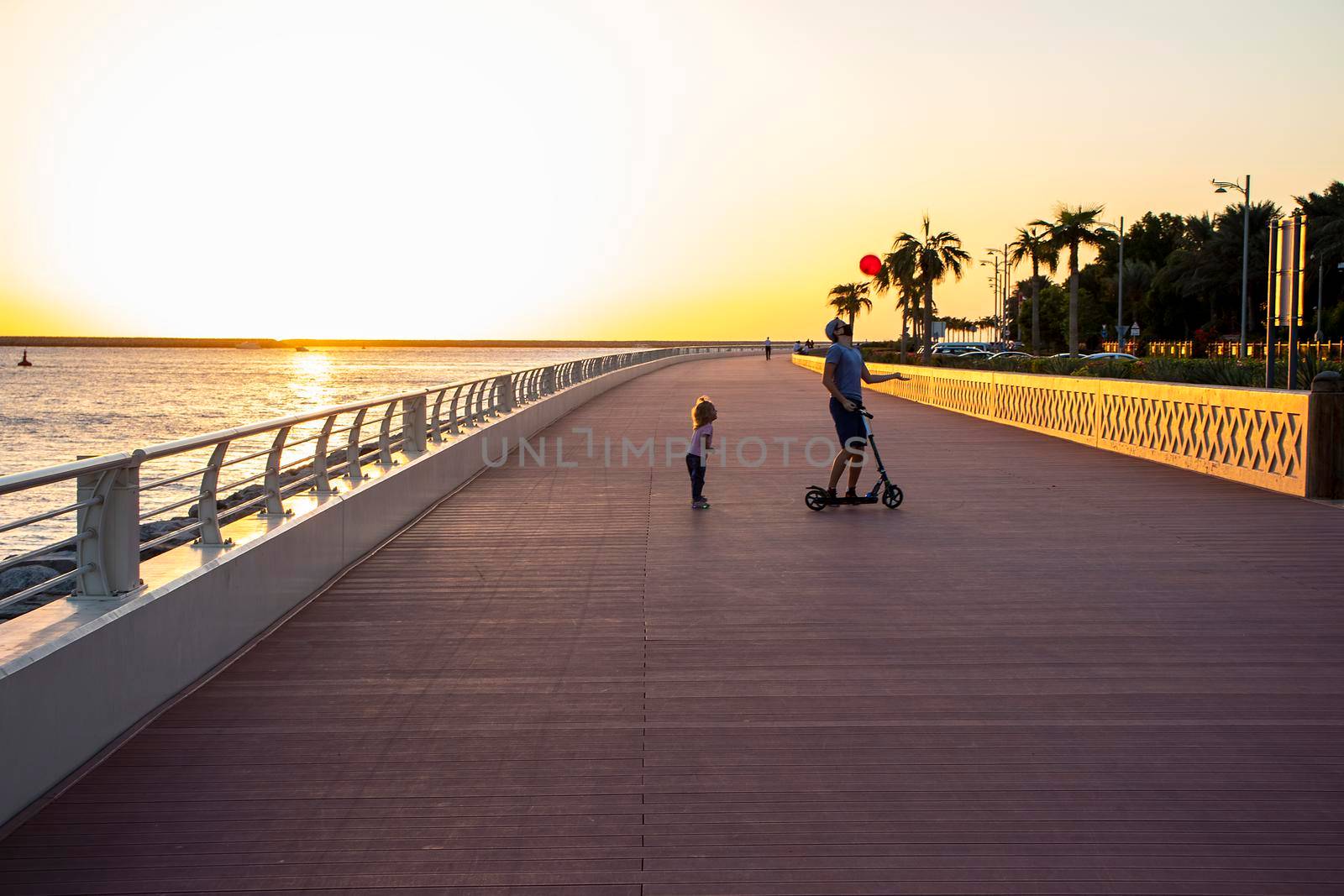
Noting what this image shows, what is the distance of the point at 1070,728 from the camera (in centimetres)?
529

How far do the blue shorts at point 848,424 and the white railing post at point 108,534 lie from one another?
23.5ft

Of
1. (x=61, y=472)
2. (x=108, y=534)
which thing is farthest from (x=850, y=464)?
(x=61, y=472)

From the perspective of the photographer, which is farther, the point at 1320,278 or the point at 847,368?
the point at 1320,278

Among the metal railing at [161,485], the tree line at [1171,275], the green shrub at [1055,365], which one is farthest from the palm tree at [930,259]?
the metal railing at [161,485]

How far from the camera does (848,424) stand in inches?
466

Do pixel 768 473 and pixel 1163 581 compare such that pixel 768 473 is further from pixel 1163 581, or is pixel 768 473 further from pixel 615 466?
pixel 1163 581

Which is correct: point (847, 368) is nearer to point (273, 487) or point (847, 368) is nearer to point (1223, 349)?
point (273, 487)

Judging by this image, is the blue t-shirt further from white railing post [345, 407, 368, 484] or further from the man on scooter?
white railing post [345, 407, 368, 484]

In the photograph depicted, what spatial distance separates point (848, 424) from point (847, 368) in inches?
21.2

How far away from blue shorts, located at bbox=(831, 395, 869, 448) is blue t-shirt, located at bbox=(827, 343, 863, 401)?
0.37 feet

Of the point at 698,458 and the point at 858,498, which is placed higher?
the point at 698,458

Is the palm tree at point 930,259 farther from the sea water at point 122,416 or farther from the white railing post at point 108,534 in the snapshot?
the white railing post at point 108,534

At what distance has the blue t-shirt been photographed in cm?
1166

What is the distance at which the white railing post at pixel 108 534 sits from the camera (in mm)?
5641
